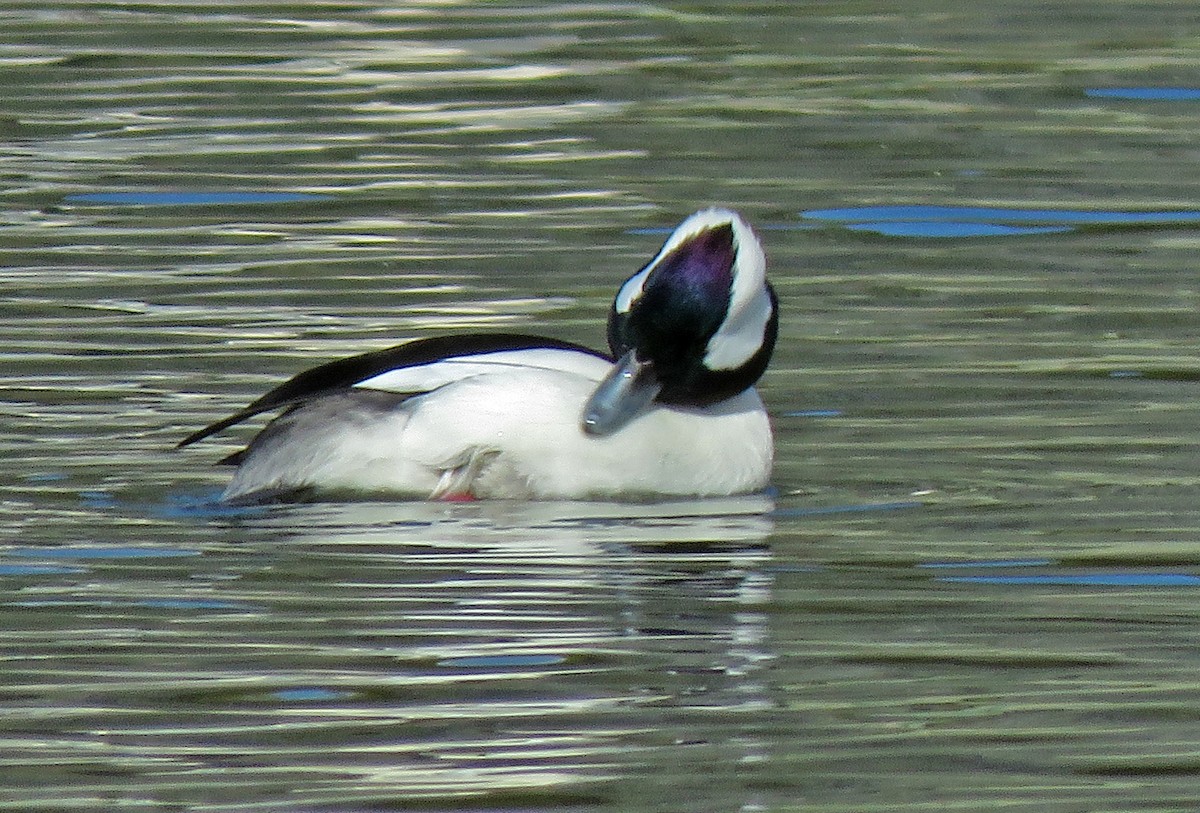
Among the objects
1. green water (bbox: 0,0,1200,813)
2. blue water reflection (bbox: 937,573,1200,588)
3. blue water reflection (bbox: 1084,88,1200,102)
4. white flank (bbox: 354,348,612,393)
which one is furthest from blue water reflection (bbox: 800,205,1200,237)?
blue water reflection (bbox: 937,573,1200,588)

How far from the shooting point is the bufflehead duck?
7.61 m

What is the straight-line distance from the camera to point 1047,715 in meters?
5.73

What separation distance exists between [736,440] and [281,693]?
7.39ft

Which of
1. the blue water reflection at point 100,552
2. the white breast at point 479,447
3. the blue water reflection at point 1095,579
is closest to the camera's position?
the blue water reflection at point 1095,579

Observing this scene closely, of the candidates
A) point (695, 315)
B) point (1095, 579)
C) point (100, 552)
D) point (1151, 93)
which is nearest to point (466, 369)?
point (695, 315)

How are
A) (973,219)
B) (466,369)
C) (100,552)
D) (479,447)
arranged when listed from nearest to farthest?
(100,552), (479,447), (466,369), (973,219)

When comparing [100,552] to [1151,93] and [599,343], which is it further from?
[1151,93]

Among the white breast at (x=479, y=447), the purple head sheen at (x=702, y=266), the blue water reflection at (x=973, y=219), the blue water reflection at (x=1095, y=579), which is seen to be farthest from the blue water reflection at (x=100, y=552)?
the blue water reflection at (x=973, y=219)

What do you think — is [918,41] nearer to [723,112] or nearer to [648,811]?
[723,112]

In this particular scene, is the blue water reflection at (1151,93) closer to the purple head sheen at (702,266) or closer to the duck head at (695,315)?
the duck head at (695,315)

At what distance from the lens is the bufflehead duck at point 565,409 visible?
761cm

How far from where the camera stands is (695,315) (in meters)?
7.82

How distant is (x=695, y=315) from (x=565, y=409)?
1.44 feet

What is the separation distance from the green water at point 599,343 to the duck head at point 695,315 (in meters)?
0.33
